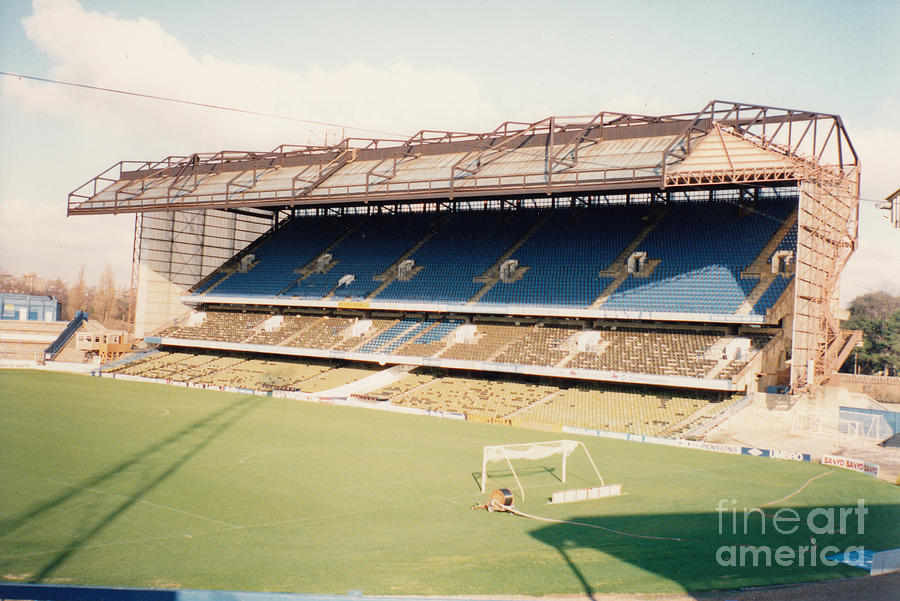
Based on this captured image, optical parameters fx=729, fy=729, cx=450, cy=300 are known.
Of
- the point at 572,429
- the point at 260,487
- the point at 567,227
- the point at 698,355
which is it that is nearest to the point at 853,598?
the point at 260,487

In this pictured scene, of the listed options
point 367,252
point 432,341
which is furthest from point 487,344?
point 367,252

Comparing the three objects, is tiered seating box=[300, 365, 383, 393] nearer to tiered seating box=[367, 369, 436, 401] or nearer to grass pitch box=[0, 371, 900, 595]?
tiered seating box=[367, 369, 436, 401]

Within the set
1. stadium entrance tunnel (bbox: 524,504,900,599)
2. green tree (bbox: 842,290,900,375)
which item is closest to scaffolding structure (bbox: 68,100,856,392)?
stadium entrance tunnel (bbox: 524,504,900,599)

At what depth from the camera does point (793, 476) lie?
77.0 feet

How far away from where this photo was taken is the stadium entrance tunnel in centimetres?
1177

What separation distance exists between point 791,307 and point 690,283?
5254 mm

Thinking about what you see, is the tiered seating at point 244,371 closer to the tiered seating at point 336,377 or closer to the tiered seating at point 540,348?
the tiered seating at point 336,377

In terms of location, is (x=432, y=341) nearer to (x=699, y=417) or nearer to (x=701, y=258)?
(x=701, y=258)

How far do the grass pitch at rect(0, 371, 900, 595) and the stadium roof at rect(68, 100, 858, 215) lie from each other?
13674 mm

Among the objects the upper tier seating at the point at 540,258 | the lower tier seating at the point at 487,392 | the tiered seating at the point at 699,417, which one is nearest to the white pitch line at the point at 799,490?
the tiered seating at the point at 699,417

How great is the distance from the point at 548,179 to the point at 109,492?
83.1 feet

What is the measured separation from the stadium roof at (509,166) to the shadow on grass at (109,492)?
66.0ft

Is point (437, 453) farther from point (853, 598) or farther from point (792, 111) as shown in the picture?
point (792, 111)

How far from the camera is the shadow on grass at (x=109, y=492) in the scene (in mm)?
12750
